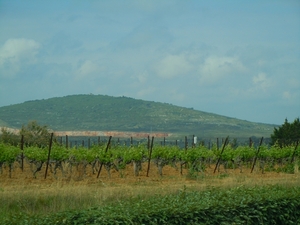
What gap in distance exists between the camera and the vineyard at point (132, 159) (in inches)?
1065

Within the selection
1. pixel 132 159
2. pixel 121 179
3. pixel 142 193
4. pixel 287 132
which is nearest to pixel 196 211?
pixel 142 193

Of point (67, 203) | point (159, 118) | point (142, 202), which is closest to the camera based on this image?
point (142, 202)

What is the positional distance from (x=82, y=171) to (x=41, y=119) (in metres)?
104

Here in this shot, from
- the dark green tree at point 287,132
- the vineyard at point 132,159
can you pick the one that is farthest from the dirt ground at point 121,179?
the dark green tree at point 287,132

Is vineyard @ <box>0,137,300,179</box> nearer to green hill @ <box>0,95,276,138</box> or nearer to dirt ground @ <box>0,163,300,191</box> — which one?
dirt ground @ <box>0,163,300,191</box>

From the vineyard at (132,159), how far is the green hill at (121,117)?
3161 inches

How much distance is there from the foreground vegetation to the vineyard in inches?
587

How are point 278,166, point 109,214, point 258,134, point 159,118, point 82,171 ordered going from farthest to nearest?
point 159,118
point 258,134
point 278,166
point 82,171
point 109,214

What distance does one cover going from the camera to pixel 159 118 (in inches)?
5281

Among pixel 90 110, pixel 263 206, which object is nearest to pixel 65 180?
pixel 263 206

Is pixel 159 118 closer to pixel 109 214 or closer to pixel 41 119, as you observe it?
pixel 41 119

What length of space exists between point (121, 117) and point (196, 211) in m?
124

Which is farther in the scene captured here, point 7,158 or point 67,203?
point 7,158

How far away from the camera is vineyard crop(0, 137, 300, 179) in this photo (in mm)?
27047
